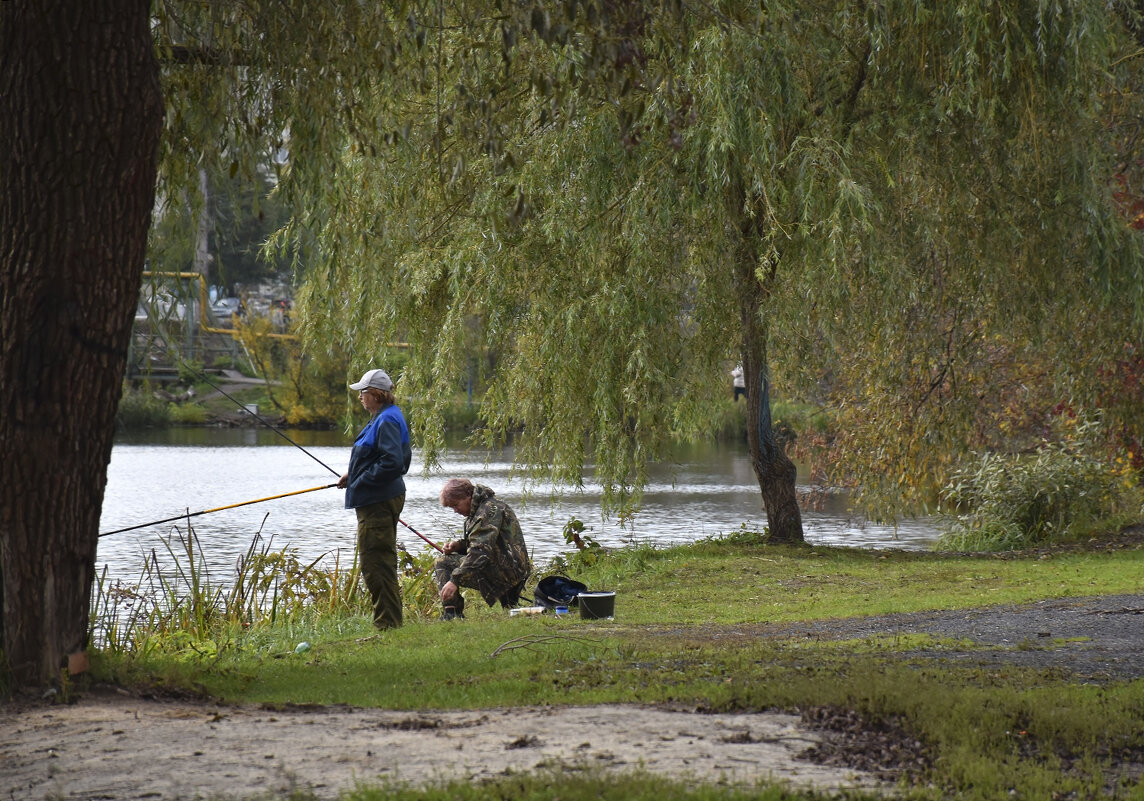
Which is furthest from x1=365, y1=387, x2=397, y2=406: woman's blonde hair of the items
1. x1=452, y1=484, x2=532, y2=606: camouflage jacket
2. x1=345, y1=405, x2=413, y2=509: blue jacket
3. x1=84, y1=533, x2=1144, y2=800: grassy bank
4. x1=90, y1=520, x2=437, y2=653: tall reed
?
A: x1=90, y1=520, x2=437, y2=653: tall reed

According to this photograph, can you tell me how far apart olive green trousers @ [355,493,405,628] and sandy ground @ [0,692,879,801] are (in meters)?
2.88

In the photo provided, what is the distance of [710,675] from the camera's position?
5.77 metres

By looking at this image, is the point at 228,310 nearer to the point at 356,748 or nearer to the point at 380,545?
the point at 380,545

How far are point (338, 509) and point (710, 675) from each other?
16.9 metres

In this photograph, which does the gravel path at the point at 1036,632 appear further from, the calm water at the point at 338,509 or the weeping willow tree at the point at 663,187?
the calm water at the point at 338,509

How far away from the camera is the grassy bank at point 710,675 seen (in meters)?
4.23

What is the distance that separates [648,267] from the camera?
1108cm

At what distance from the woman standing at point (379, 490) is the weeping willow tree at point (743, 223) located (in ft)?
5.00

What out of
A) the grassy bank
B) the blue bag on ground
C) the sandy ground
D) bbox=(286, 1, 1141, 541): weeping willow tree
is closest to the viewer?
the sandy ground

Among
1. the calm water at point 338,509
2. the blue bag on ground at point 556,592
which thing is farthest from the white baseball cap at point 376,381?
the calm water at point 338,509

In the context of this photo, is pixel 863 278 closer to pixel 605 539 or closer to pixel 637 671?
pixel 637 671

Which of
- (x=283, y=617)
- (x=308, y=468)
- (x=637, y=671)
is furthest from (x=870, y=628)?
(x=308, y=468)

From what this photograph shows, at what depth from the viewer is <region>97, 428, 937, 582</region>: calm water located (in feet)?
55.3

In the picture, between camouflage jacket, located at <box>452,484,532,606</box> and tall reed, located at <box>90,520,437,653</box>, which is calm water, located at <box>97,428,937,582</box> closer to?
tall reed, located at <box>90,520,437,653</box>
